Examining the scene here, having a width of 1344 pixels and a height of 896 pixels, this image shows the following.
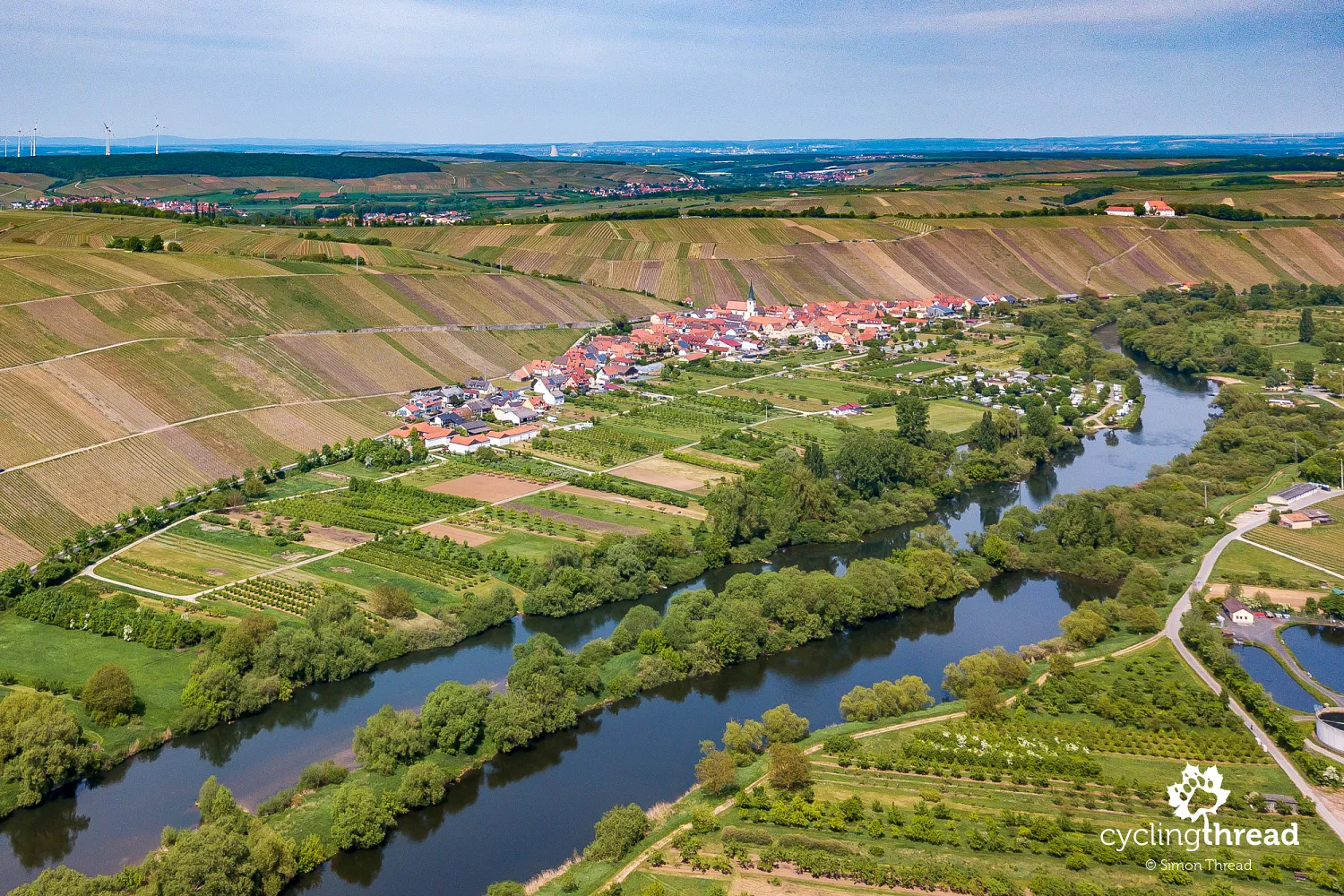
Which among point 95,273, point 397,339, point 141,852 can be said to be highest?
point 95,273

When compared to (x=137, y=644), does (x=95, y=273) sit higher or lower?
higher

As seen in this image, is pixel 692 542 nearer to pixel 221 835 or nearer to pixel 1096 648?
pixel 1096 648

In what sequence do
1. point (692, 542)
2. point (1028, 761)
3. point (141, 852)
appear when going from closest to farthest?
1. point (141, 852)
2. point (1028, 761)
3. point (692, 542)

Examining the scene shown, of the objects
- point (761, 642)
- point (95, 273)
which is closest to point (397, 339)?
point (95, 273)

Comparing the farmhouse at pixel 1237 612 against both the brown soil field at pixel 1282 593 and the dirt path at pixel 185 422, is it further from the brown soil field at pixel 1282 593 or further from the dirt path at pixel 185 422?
the dirt path at pixel 185 422

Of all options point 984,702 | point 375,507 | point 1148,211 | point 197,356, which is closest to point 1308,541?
point 984,702

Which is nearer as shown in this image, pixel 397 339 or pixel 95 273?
pixel 95 273

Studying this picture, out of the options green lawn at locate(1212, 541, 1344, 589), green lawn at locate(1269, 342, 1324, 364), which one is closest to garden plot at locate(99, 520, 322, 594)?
green lawn at locate(1212, 541, 1344, 589)
